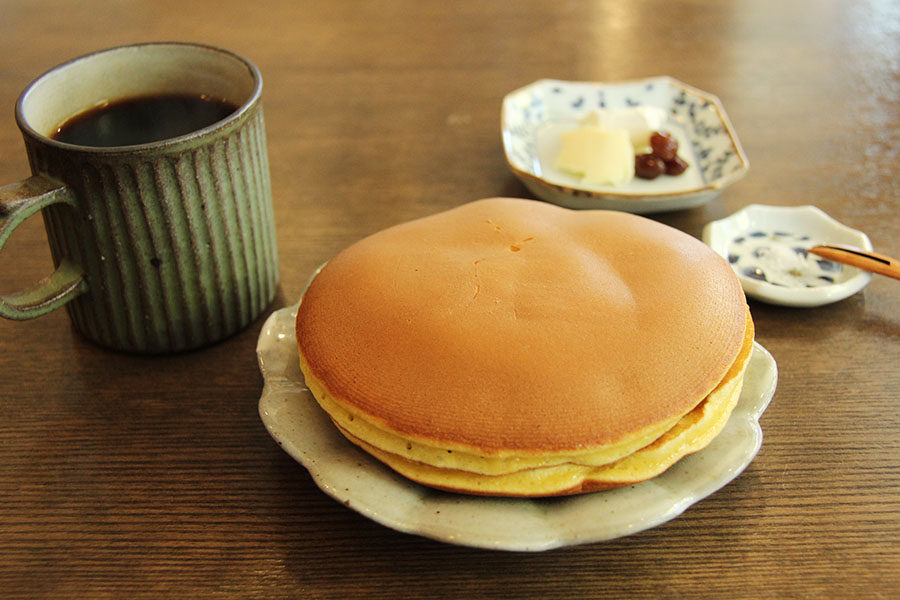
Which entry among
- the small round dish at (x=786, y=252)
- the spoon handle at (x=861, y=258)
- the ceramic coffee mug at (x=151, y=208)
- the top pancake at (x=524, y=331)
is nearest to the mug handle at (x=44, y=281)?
the ceramic coffee mug at (x=151, y=208)

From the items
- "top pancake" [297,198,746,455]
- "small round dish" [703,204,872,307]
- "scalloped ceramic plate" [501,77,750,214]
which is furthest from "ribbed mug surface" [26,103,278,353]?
"small round dish" [703,204,872,307]

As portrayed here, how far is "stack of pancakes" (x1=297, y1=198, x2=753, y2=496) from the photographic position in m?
0.51

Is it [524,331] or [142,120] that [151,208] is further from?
[524,331]

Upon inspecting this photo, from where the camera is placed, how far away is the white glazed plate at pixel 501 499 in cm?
50

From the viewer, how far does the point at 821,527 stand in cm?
57

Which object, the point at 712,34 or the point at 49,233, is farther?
the point at 712,34

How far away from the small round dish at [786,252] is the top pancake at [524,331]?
20 centimetres

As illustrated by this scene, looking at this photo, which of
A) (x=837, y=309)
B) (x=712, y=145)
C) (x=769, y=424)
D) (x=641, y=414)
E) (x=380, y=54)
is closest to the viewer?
(x=641, y=414)

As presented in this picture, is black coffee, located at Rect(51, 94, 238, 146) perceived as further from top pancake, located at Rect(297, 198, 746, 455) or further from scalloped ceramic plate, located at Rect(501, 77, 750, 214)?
scalloped ceramic plate, located at Rect(501, 77, 750, 214)

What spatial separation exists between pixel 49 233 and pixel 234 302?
0.58ft

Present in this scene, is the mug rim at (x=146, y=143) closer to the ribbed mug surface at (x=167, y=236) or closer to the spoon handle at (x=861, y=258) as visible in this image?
the ribbed mug surface at (x=167, y=236)

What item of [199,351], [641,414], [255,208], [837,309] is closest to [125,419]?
[199,351]

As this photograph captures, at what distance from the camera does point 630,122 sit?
109 cm

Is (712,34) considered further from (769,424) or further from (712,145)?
(769,424)
